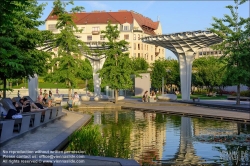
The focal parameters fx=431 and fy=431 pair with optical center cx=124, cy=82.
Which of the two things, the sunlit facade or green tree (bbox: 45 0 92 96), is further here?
the sunlit facade

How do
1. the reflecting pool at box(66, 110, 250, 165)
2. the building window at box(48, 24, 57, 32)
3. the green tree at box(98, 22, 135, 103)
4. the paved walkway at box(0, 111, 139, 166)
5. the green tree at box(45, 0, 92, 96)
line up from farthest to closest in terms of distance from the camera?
the building window at box(48, 24, 57, 32) → the green tree at box(98, 22, 135, 103) → the green tree at box(45, 0, 92, 96) → the reflecting pool at box(66, 110, 250, 165) → the paved walkway at box(0, 111, 139, 166)

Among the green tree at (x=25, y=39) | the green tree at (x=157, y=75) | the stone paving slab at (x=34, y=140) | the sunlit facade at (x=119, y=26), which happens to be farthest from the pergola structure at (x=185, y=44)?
the sunlit facade at (x=119, y=26)

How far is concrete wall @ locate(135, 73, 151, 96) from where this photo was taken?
57.6 m

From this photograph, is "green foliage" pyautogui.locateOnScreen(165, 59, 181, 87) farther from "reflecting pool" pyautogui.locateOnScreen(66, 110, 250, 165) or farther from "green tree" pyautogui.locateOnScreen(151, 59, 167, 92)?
"reflecting pool" pyautogui.locateOnScreen(66, 110, 250, 165)

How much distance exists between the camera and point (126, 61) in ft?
129

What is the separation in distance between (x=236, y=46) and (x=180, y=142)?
70.9ft

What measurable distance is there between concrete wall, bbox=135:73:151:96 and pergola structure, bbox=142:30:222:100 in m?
11.1

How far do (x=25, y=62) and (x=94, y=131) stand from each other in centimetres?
681

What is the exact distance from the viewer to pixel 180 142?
15.8 meters

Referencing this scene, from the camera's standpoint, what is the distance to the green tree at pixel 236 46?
34094 millimetres

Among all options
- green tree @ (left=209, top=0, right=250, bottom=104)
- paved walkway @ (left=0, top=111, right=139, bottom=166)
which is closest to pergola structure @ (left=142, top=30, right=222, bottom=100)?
green tree @ (left=209, top=0, right=250, bottom=104)

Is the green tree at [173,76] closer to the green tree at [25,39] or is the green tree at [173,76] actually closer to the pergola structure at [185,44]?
the pergola structure at [185,44]

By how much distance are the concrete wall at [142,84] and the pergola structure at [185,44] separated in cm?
1108

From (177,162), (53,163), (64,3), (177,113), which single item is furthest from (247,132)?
(64,3)
